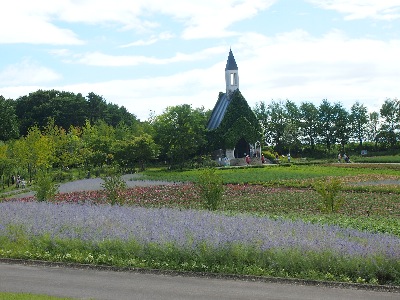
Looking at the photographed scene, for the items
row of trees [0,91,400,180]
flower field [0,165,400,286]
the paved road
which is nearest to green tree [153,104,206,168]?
row of trees [0,91,400,180]

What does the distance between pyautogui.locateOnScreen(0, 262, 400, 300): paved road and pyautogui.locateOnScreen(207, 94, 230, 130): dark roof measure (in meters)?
56.4

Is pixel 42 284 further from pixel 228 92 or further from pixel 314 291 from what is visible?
pixel 228 92

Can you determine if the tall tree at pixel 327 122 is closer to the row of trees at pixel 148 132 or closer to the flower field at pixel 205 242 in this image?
the row of trees at pixel 148 132

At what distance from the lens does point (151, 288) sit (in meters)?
10.3

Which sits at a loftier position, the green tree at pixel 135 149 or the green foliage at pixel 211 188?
the green tree at pixel 135 149

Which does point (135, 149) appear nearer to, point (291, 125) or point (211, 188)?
point (291, 125)

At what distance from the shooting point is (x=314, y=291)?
993cm

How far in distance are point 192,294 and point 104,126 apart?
64.4m

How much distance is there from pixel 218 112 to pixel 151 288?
61971mm

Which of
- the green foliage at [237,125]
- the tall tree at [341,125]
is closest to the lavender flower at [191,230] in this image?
the green foliage at [237,125]

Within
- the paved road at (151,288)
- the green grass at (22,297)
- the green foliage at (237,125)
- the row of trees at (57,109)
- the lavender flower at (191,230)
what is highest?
the row of trees at (57,109)

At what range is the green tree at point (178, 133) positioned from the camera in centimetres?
6078

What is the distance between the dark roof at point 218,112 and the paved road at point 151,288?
56405 millimetres

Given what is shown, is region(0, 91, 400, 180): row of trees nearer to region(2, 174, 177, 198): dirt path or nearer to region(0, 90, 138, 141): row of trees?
region(0, 90, 138, 141): row of trees
